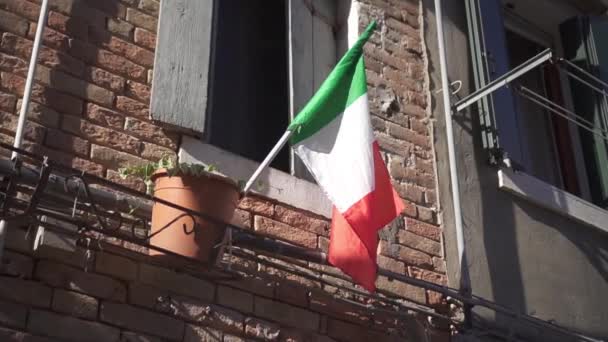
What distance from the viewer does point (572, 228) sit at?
520 cm

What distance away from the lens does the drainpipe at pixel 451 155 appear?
450 cm

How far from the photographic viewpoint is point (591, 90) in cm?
599

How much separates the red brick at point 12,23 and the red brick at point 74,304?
1.07 metres

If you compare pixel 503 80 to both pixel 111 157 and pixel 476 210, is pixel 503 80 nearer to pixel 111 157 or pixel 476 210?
pixel 476 210

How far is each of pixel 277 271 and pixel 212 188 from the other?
64 centimetres

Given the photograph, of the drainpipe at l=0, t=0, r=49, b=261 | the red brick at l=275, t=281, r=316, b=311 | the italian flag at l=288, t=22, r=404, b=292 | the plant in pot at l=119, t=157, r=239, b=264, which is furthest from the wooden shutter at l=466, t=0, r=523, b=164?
the drainpipe at l=0, t=0, r=49, b=261

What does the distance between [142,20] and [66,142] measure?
773 mm

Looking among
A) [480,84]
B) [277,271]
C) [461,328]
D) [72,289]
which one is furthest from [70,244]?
[480,84]

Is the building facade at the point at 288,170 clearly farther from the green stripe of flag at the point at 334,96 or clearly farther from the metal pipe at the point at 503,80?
the green stripe of flag at the point at 334,96

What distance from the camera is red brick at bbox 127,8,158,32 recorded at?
416cm

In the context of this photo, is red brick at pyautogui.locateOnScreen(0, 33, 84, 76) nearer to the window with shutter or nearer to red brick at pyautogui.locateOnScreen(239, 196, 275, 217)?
red brick at pyautogui.locateOnScreen(239, 196, 275, 217)

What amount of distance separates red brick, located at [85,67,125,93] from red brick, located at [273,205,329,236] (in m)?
0.84

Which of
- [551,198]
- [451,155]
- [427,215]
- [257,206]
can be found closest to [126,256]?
[257,206]

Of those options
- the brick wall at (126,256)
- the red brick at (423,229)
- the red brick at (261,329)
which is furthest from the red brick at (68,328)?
the red brick at (423,229)
